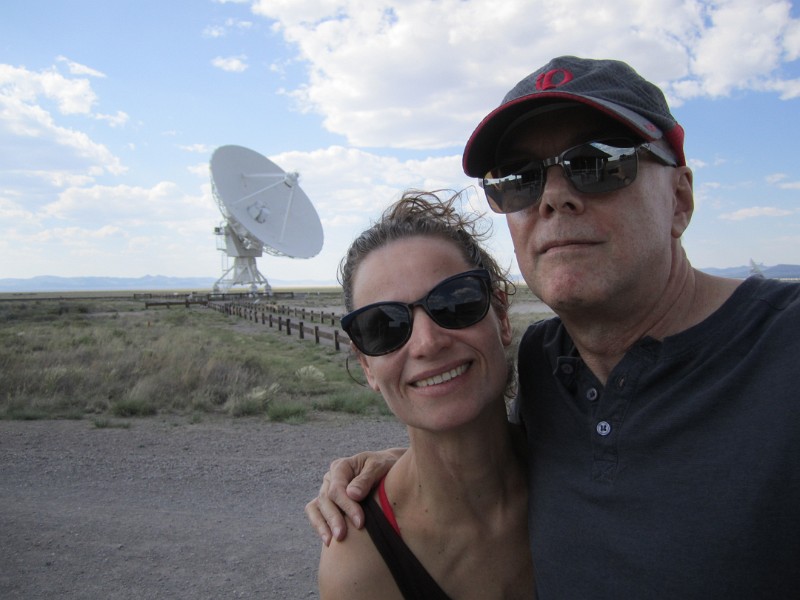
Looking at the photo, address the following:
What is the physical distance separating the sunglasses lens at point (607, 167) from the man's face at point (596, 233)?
2 centimetres

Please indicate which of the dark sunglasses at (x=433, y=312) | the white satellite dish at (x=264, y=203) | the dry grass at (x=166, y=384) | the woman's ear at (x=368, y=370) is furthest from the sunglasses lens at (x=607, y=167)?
the white satellite dish at (x=264, y=203)

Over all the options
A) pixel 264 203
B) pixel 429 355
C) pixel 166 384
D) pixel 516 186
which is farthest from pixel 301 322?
pixel 264 203

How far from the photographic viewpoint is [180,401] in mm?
10141

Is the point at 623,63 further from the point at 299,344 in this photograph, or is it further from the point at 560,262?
the point at 299,344

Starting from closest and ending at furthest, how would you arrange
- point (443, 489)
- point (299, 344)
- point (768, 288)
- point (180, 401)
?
point (768, 288)
point (443, 489)
point (180, 401)
point (299, 344)

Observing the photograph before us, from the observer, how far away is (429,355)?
1.67 m

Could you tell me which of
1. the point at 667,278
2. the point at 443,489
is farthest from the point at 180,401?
the point at 667,278

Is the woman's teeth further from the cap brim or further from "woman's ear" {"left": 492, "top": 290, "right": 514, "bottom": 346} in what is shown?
the cap brim

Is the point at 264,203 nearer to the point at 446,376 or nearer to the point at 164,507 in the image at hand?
the point at 164,507

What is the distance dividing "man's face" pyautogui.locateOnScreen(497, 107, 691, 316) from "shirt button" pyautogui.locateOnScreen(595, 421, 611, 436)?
0.93 ft

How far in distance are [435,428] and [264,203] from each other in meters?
47.0

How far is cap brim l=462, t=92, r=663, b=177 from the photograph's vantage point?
1.37 metres

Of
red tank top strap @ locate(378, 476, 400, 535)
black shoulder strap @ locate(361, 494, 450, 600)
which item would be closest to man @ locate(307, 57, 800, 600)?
black shoulder strap @ locate(361, 494, 450, 600)

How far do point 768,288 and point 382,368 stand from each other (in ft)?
3.38
